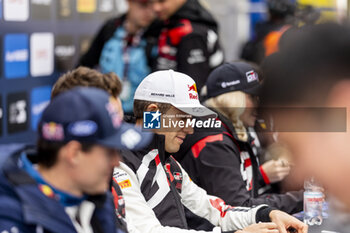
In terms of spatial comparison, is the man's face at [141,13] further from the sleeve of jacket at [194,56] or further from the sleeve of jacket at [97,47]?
the sleeve of jacket at [194,56]

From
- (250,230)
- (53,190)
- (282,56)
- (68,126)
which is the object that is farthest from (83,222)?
(282,56)

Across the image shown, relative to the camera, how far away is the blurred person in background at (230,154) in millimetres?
2635

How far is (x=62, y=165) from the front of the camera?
1.50m

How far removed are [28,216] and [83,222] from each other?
8.0 inches

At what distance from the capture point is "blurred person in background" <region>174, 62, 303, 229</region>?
2635 mm

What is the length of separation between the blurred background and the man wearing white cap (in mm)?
1702

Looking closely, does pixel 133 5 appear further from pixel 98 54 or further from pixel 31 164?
pixel 31 164

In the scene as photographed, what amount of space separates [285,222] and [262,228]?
0.42ft

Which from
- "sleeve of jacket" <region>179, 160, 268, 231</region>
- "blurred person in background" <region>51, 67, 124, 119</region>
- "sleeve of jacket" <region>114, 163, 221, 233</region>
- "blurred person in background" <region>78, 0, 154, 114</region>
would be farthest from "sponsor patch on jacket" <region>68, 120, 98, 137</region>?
"blurred person in background" <region>78, 0, 154, 114</region>

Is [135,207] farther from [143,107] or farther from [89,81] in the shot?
[89,81]

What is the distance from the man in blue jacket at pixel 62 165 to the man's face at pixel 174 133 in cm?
66

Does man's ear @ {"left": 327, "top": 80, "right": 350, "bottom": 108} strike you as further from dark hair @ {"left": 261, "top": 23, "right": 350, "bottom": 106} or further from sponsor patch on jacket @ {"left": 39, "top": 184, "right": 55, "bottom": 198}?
sponsor patch on jacket @ {"left": 39, "top": 184, "right": 55, "bottom": 198}

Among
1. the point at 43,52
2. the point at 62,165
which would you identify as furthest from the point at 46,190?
the point at 43,52

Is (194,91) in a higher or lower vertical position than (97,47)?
higher
